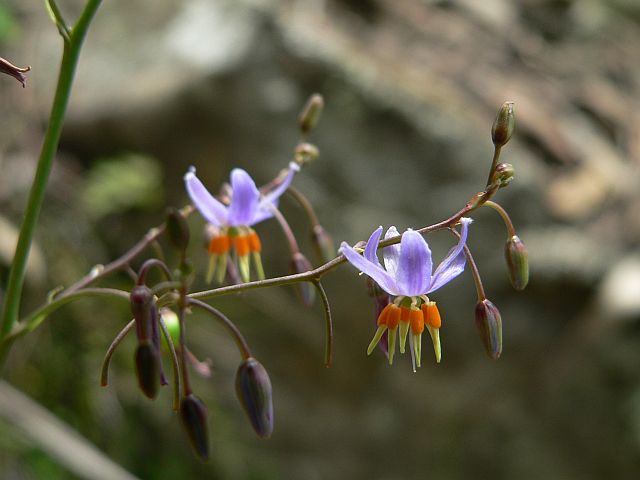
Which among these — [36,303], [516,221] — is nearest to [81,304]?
[36,303]

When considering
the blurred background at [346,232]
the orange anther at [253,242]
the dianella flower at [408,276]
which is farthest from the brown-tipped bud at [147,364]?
the blurred background at [346,232]

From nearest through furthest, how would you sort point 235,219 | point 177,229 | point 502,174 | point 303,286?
point 177,229 < point 502,174 < point 235,219 < point 303,286

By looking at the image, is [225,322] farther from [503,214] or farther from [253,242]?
[503,214]

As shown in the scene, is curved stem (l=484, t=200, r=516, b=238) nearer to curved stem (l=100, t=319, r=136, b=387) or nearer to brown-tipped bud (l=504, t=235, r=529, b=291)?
brown-tipped bud (l=504, t=235, r=529, b=291)

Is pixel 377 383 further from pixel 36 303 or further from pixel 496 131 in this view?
pixel 496 131

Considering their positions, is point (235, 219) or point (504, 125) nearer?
point (504, 125)

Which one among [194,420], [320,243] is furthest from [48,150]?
[320,243]
